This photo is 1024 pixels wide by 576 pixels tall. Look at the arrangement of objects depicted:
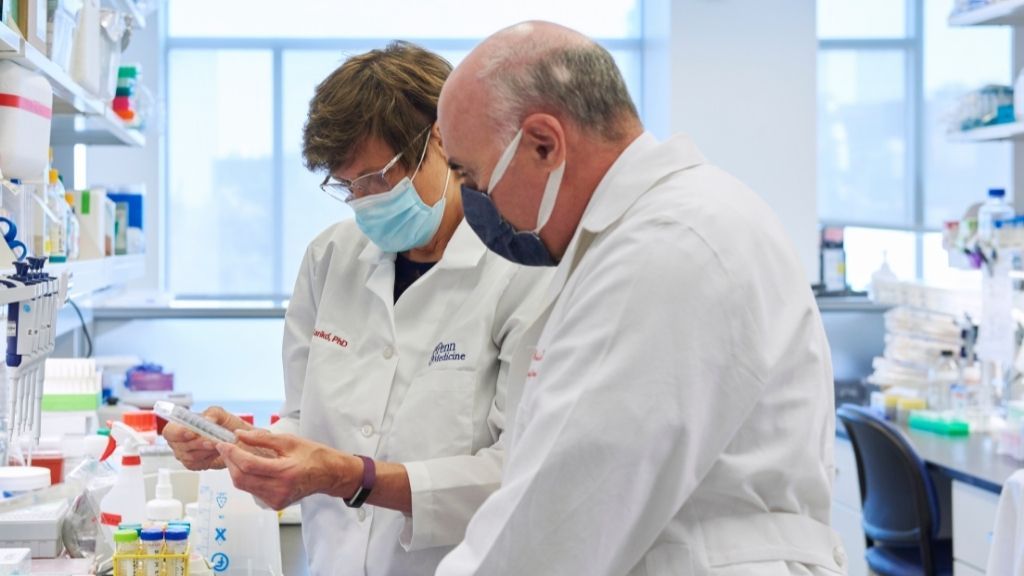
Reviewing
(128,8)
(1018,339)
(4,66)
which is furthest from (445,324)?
(1018,339)

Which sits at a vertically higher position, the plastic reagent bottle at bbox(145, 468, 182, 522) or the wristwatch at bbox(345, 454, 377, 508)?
the wristwatch at bbox(345, 454, 377, 508)

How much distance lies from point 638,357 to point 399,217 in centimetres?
74

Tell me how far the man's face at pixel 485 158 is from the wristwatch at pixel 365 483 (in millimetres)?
444

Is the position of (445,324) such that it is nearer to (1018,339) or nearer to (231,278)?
(1018,339)

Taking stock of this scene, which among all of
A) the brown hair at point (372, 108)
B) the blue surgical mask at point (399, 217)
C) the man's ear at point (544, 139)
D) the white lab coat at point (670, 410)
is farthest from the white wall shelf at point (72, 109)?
the white lab coat at point (670, 410)

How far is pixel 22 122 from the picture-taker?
208 centimetres

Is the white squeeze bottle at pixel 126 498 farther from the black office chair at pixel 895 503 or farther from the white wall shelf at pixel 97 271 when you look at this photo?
the black office chair at pixel 895 503

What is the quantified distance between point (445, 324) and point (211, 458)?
0.42 meters

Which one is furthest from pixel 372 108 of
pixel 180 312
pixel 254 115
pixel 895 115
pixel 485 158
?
pixel 895 115

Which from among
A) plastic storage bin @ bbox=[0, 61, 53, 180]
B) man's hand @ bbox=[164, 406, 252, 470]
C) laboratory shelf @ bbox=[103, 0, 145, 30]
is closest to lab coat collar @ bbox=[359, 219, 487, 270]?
man's hand @ bbox=[164, 406, 252, 470]

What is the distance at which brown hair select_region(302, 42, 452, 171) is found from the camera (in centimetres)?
182

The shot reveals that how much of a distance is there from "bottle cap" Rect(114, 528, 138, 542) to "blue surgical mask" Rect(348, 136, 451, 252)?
Answer: 57 centimetres

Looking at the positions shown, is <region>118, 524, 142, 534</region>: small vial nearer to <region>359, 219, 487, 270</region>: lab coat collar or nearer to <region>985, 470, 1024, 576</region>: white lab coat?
<region>359, 219, 487, 270</region>: lab coat collar

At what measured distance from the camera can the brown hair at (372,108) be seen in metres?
1.82
